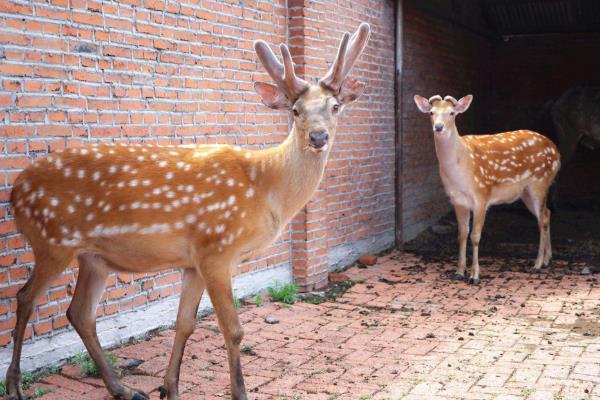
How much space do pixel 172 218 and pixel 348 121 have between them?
429 centimetres

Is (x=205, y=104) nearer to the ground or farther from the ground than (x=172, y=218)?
farther from the ground

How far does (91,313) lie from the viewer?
4453 millimetres

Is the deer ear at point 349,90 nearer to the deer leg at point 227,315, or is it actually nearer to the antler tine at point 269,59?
the antler tine at point 269,59

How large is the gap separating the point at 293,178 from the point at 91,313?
1.42 m

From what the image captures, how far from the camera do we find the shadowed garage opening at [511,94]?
10.0 metres

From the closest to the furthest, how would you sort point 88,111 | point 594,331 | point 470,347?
point 88,111 < point 470,347 < point 594,331

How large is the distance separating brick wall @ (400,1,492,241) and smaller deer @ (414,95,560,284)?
163 cm

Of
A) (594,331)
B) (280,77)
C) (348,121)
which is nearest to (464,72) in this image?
(348,121)

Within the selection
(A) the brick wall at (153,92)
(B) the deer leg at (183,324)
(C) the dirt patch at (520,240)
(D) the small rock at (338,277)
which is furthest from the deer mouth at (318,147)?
(C) the dirt patch at (520,240)

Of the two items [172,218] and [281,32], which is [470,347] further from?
[281,32]

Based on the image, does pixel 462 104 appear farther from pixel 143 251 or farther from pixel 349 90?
pixel 143 251

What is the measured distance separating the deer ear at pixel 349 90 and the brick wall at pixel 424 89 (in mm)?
5211

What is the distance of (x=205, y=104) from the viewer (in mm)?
6066

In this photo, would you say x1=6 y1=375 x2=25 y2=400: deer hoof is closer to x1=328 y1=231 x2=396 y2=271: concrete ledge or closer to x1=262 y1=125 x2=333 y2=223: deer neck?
x1=262 y1=125 x2=333 y2=223: deer neck
